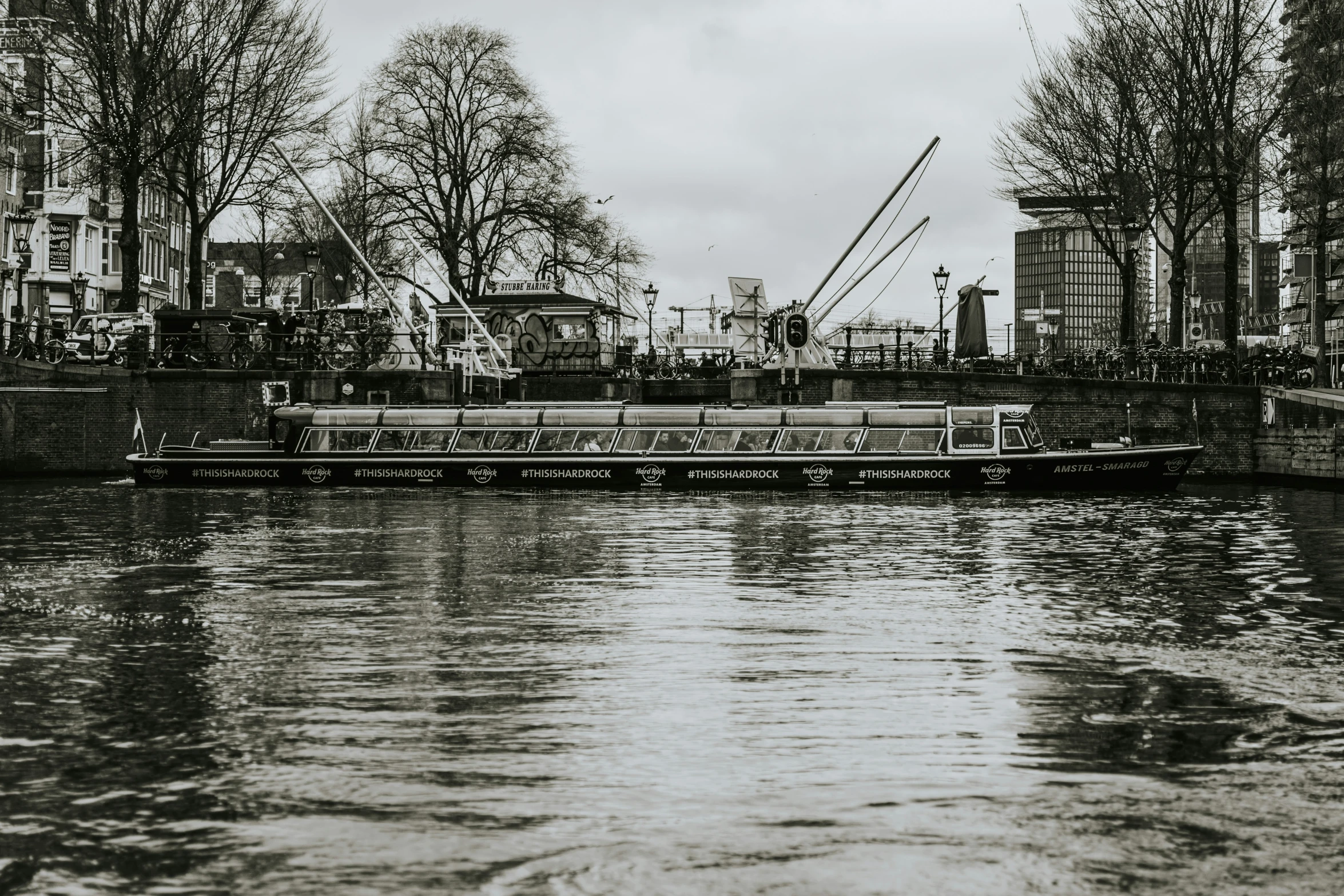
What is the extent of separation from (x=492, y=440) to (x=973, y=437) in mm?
11309

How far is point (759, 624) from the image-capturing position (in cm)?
1600

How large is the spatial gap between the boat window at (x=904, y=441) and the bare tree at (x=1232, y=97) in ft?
43.0

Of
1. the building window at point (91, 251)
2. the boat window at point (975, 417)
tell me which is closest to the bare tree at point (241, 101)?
the boat window at point (975, 417)

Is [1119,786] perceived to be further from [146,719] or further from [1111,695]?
[146,719]

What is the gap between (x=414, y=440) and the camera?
41656mm

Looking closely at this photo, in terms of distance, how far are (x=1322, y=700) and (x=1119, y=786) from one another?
11.5 ft

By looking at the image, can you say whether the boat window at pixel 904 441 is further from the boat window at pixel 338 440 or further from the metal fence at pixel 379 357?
the boat window at pixel 338 440

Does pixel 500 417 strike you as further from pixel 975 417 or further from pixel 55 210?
pixel 55 210

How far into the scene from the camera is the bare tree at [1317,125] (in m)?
44.6

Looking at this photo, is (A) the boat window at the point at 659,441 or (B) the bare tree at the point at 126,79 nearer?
(A) the boat window at the point at 659,441

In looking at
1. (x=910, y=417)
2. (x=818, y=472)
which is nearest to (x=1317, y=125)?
(x=910, y=417)

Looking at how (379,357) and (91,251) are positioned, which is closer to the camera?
(379,357)

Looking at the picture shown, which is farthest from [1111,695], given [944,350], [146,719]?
[944,350]

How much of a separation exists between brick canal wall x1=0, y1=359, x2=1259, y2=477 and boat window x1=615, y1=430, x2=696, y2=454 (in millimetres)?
7665
